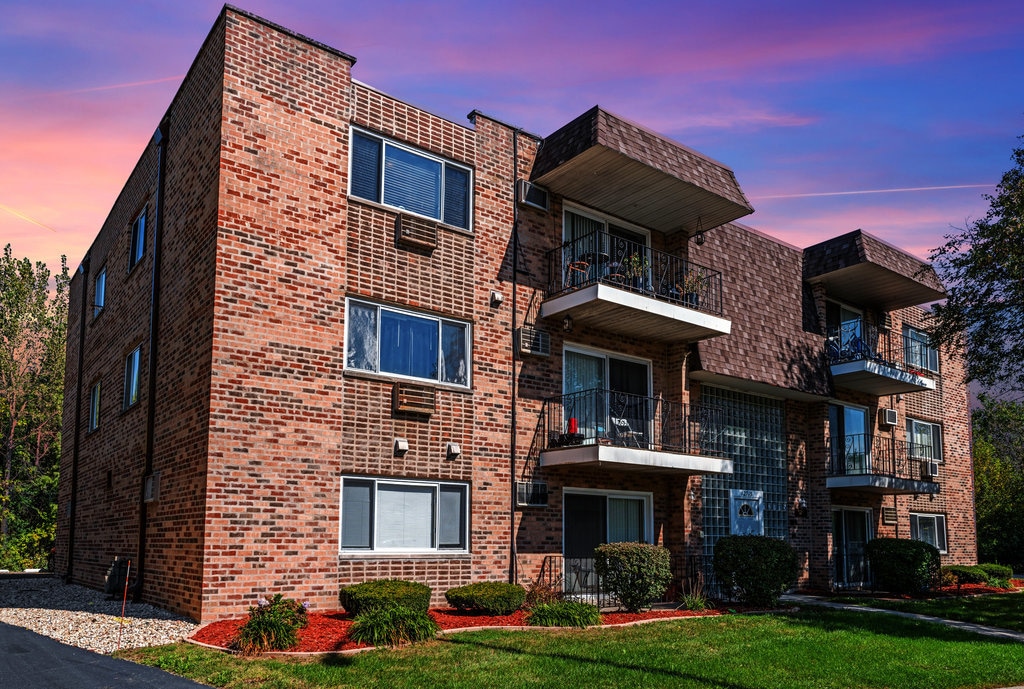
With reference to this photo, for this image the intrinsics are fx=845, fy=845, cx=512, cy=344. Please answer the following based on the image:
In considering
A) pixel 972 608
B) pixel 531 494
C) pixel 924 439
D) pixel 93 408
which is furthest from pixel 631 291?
pixel 924 439

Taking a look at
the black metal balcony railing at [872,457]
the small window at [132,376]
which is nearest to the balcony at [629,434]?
the black metal balcony railing at [872,457]

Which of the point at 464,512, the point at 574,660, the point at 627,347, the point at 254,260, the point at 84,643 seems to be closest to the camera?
the point at 574,660

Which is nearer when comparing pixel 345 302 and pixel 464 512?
pixel 345 302

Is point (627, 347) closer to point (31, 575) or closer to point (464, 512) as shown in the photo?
point (464, 512)

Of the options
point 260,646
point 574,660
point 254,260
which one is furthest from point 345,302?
point 574,660

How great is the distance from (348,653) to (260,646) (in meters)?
1.08

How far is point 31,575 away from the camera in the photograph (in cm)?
2616

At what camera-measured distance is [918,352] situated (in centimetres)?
2816

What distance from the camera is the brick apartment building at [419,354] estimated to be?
42.9ft

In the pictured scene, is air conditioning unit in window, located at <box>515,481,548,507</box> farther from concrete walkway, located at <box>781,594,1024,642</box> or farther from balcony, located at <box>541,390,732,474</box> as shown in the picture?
concrete walkway, located at <box>781,594,1024,642</box>

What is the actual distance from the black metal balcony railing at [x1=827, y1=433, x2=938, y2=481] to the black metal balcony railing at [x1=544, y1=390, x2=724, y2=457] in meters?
5.66

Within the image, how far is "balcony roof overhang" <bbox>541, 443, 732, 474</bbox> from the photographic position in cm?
1549

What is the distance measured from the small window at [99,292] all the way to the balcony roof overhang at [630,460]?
13.4m

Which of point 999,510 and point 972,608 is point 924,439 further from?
point 972,608
